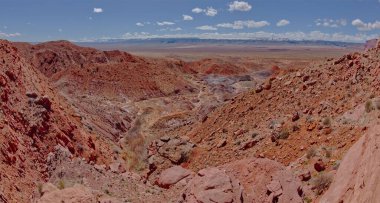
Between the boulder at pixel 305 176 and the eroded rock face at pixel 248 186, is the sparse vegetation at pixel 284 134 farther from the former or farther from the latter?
the eroded rock face at pixel 248 186

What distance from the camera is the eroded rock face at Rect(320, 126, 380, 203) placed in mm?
8789

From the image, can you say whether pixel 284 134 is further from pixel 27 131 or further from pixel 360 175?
pixel 27 131

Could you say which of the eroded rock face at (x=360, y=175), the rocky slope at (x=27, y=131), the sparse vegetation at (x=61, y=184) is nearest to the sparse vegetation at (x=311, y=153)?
the eroded rock face at (x=360, y=175)

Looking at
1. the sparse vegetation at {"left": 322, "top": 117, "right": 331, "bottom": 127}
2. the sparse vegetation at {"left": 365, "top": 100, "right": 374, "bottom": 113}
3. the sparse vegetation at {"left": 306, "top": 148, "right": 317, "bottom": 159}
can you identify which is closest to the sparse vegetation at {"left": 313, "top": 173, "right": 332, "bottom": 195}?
the sparse vegetation at {"left": 306, "top": 148, "right": 317, "bottom": 159}

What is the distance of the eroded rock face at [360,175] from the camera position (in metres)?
8.79

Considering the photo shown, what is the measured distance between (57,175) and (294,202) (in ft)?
30.8

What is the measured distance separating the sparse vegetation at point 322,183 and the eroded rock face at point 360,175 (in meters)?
1.85

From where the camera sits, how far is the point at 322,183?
44.7 feet

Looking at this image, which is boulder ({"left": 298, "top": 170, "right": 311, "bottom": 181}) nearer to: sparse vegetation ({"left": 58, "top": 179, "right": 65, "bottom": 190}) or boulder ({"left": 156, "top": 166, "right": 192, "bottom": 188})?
boulder ({"left": 156, "top": 166, "right": 192, "bottom": 188})

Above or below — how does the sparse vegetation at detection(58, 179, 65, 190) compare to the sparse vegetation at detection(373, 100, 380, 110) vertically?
below

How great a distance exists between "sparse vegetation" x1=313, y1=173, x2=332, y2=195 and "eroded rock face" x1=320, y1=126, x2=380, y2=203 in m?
1.85

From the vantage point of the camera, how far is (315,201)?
43.4 feet

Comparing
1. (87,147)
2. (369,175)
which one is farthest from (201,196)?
(87,147)

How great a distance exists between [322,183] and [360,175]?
400cm
